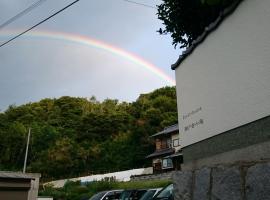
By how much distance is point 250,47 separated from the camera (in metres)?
4.11

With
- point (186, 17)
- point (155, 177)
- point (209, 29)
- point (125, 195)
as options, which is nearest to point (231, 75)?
point (209, 29)

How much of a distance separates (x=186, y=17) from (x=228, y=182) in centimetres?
436

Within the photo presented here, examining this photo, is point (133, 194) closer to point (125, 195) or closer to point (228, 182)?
point (125, 195)

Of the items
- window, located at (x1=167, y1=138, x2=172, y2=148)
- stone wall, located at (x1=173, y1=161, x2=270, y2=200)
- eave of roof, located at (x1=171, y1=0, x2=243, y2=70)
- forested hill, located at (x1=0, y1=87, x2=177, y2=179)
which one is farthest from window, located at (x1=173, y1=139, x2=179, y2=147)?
stone wall, located at (x1=173, y1=161, x2=270, y2=200)

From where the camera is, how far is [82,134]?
62.1m

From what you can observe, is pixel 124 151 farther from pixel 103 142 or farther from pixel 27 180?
pixel 27 180

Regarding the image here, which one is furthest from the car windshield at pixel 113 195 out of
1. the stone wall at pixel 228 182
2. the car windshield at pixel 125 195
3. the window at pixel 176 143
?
the window at pixel 176 143

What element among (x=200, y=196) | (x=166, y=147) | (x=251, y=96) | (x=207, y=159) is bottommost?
(x=200, y=196)

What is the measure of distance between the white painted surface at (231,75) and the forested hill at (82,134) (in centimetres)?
4639

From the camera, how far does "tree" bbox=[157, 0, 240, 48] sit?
664 cm

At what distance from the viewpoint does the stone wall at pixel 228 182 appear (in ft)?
11.6

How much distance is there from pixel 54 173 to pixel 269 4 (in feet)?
172

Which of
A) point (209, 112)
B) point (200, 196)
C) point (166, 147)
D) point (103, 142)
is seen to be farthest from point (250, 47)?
point (103, 142)

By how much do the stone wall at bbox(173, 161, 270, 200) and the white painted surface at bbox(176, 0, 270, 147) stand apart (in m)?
0.62
